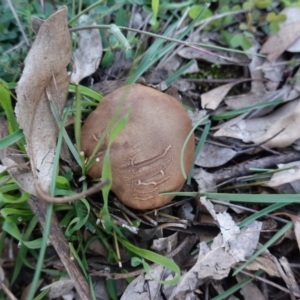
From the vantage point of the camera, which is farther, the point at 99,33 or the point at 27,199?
the point at 99,33

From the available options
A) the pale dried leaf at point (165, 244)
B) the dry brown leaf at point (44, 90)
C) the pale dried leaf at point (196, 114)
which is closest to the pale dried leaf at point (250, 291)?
the pale dried leaf at point (165, 244)

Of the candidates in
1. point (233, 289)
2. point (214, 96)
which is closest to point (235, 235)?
point (233, 289)

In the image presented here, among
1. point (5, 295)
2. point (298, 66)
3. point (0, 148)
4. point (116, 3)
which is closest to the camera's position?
point (0, 148)

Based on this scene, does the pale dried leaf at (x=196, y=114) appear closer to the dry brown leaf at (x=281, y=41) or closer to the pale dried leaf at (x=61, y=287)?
the dry brown leaf at (x=281, y=41)

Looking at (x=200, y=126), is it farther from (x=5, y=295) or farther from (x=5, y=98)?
(x=5, y=295)

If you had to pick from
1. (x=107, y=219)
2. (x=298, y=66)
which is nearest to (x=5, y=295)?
(x=107, y=219)

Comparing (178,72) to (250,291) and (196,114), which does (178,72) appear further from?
(250,291)

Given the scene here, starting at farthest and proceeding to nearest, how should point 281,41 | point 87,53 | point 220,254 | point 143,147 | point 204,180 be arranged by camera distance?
point 281,41 → point 87,53 → point 204,180 → point 220,254 → point 143,147
